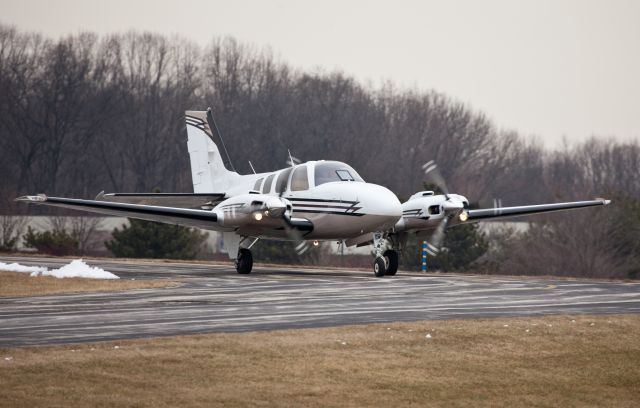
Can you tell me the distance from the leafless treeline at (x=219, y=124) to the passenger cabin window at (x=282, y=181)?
67.5 meters

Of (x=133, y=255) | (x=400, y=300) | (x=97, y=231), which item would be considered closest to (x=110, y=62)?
(x=97, y=231)

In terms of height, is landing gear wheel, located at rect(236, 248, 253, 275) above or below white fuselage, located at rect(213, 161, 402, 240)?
below

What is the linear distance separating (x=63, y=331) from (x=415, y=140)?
108 m

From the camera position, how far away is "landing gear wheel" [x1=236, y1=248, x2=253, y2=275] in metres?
36.4

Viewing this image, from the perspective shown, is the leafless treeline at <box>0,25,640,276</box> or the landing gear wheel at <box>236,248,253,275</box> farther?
the leafless treeline at <box>0,25,640,276</box>

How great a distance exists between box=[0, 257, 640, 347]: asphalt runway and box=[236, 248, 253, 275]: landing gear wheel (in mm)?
1940

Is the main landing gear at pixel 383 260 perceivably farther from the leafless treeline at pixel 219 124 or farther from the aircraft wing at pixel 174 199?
the leafless treeline at pixel 219 124

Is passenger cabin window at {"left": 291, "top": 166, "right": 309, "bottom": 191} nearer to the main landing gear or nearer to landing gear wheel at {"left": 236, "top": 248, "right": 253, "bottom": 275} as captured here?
the main landing gear

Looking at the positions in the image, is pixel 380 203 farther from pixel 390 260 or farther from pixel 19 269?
pixel 19 269

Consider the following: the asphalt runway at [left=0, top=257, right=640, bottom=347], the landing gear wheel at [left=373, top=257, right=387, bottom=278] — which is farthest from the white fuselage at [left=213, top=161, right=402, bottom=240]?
the asphalt runway at [left=0, top=257, right=640, bottom=347]

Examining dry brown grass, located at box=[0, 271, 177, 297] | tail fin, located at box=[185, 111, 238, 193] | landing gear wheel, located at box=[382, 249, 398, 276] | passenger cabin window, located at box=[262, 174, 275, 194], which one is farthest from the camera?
tail fin, located at box=[185, 111, 238, 193]

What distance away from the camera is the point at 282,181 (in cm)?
3544

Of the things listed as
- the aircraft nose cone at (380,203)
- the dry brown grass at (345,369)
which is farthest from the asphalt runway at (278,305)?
the aircraft nose cone at (380,203)

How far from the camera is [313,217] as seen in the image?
3406cm
